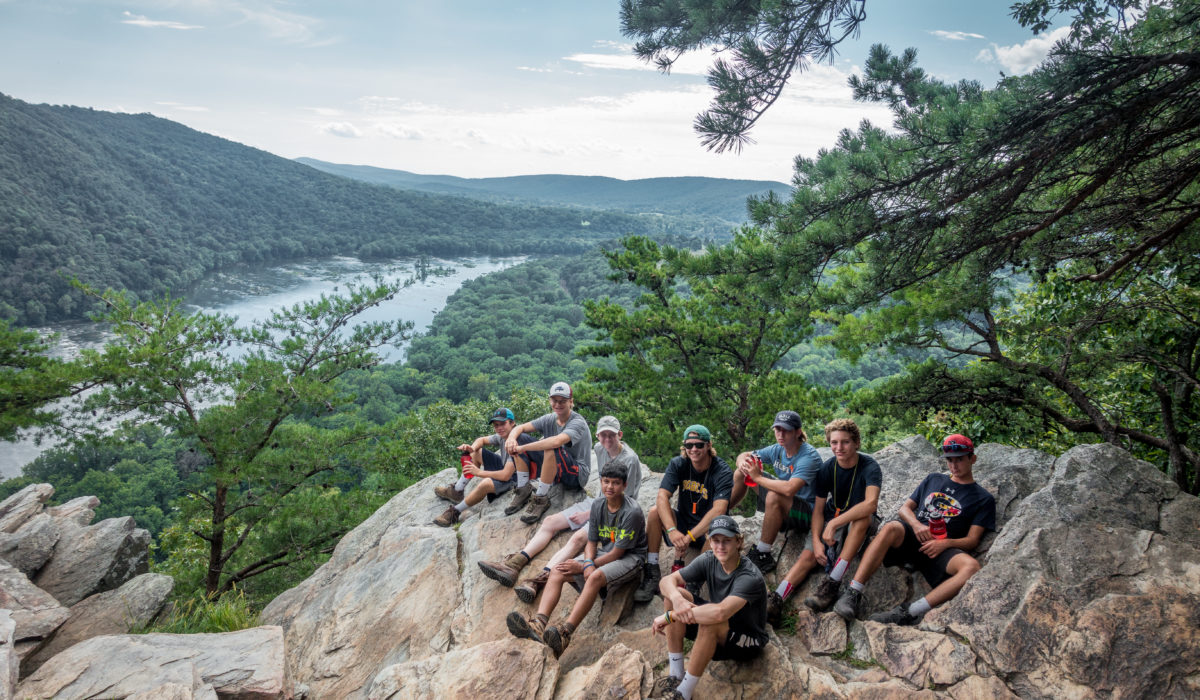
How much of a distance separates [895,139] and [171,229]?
90.1 meters

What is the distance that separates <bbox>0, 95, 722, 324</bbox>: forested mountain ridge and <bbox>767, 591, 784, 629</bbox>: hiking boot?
31.9m

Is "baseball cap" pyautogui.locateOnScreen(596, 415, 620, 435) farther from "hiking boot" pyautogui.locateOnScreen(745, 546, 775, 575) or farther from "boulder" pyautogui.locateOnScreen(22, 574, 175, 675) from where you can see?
"boulder" pyautogui.locateOnScreen(22, 574, 175, 675)

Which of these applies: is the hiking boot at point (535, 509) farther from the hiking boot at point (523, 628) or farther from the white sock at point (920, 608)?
the white sock at point (920, 608)

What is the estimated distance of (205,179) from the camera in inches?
3752

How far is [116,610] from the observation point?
287 inches

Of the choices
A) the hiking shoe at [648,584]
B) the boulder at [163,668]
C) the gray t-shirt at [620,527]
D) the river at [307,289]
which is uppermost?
the gray t-shirt at [620,527]

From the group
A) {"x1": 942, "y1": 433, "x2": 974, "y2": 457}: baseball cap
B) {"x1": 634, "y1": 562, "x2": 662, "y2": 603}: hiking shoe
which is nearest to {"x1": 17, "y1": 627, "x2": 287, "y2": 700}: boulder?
{"x1": 634, "y1": 562, "x2": 662, "y2": 603}: hiking shoe

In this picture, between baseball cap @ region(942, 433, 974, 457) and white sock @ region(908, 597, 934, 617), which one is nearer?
white sock @ region(908, 597, 934, 617)

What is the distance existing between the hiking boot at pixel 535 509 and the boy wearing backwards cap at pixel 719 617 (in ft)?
8.77

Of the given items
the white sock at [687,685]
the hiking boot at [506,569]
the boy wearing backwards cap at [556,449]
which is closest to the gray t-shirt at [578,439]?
the boy wearing backwards cap at [556,449]

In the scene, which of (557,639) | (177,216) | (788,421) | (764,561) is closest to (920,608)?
(764,561)

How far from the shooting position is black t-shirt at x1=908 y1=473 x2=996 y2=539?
15.2 ft

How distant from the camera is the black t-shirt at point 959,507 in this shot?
4.64 meters

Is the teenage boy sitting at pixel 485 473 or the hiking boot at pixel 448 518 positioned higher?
the teenage boy sitting at pixel 485 473
